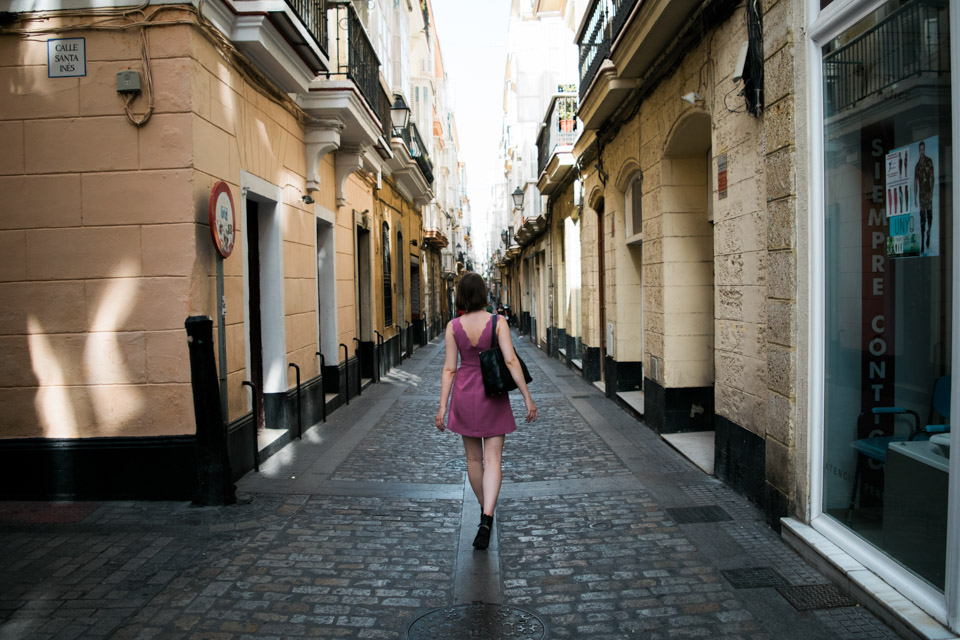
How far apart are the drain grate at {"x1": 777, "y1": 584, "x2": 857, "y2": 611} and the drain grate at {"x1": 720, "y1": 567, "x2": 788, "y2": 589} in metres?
0.09

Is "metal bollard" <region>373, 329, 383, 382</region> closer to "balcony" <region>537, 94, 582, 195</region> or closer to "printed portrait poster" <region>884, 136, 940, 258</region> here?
"balcony" <region>537, 94, 582, 195</region>

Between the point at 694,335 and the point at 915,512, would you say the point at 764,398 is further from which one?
the point at 694,335

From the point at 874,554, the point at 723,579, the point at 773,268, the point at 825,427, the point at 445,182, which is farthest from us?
the point at 445,182

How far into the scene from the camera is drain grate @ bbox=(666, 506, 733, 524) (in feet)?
16.3

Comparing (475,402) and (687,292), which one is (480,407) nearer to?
(475,402)

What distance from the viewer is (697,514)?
16.7 feet

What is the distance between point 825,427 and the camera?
4.22 metres

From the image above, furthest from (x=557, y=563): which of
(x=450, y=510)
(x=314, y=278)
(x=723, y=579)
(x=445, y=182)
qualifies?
(x=445, y=182)

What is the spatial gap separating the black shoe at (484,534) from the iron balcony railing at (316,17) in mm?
5530

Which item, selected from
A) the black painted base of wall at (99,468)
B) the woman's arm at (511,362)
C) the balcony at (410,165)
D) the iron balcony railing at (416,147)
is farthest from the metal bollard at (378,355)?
the woman's arm at (511,362)

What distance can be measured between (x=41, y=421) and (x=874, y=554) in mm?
5982

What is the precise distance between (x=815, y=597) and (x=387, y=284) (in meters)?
13.1

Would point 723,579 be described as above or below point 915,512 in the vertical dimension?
below

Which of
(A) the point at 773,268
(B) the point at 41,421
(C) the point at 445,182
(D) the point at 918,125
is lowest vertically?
(B) the point at 41,421
